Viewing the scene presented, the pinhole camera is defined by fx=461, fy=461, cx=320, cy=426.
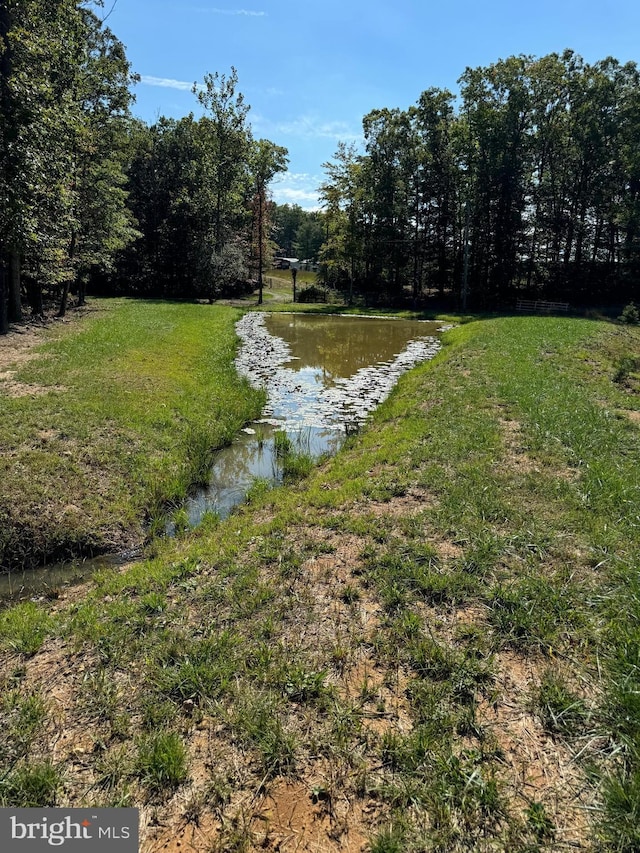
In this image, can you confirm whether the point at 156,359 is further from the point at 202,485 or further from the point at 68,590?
the point at 68,590

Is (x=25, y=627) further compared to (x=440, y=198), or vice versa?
(x=440, y=198)

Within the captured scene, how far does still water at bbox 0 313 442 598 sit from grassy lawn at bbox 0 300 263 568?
33cm

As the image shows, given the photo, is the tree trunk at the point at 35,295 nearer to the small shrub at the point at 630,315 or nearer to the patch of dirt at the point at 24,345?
the patch of dirt at the point at 24,345

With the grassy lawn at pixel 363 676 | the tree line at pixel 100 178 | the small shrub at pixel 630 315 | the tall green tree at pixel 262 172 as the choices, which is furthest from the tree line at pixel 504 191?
the grassy lawn at pixel 363 676

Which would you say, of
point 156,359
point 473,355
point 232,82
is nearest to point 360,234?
point 232,82

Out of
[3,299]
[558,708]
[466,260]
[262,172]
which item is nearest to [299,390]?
[3,299]

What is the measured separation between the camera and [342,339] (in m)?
22.0

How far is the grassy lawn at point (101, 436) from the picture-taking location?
5.47m

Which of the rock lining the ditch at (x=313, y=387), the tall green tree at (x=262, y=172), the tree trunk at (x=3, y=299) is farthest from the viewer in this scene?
the tall green tree at (x=262, y=172)

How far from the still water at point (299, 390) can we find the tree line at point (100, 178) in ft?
24.2

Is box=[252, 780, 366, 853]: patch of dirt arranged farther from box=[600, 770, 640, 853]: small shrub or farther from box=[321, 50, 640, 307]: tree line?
box=[321, 50, 640, 307]: tree line

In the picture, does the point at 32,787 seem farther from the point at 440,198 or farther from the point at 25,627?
the point at 440,198

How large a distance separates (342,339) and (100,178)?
13554 mm

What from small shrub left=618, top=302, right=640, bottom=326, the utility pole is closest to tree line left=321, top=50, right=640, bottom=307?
the utility pole
